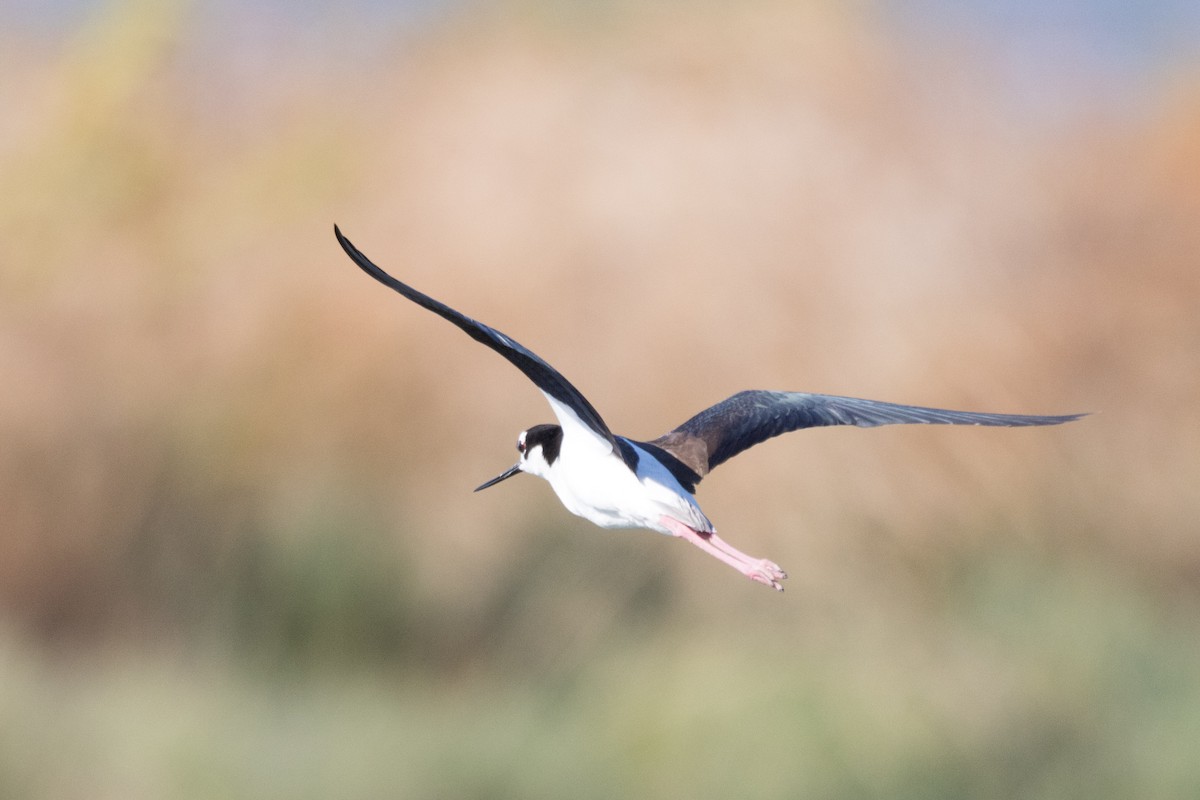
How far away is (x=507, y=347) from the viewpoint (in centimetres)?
521

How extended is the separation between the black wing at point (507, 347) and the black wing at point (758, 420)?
1.02m

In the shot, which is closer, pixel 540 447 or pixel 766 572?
pixel 766 572

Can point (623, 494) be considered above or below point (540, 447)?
below

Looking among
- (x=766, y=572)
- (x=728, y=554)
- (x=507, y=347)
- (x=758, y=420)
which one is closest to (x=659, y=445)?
(x=758, y=420)

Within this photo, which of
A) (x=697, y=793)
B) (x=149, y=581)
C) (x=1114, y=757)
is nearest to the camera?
(x=697, y=793)

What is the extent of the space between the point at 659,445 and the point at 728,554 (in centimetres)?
94

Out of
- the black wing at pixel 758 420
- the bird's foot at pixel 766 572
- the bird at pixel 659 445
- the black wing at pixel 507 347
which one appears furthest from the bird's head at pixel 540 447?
the bird's foot at pixel 766 572

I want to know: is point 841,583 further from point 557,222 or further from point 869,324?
point 557,222

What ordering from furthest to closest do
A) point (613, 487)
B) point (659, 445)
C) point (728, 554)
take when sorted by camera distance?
point (659, 445) < point (728, 554) < point (613, 487)

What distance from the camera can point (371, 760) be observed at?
1656 centimetres

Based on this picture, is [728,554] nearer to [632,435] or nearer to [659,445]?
[659,445]

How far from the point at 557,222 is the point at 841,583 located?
167 inches

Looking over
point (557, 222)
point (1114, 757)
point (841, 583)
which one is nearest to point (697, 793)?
point (841, 583)

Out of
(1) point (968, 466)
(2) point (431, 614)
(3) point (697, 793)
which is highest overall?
(1) point (968, 466)
